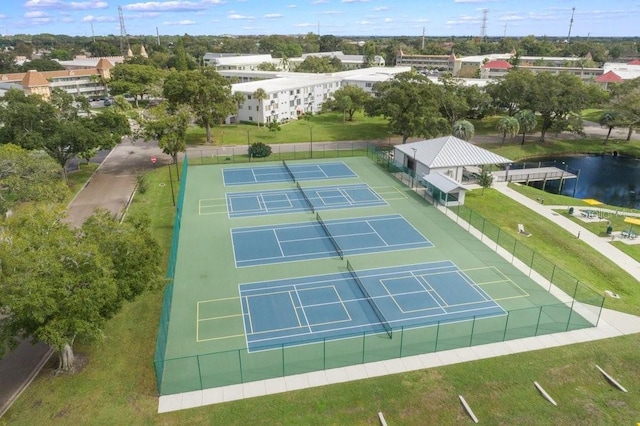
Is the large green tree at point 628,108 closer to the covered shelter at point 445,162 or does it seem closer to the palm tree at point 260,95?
the covered shelter at point 445,162

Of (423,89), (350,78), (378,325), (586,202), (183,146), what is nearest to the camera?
(378,325)

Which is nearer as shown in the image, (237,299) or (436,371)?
(436,371)

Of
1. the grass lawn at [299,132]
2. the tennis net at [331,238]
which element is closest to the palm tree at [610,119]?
the grass lawn at [299,132]

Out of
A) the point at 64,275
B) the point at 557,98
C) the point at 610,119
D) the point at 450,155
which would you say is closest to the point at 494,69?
the point at 610,119

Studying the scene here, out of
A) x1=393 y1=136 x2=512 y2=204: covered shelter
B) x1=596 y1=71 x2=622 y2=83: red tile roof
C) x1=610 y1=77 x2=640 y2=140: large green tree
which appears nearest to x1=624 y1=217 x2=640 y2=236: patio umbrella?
x1=393 y1=136 x2=512 y2=204: covered shelter

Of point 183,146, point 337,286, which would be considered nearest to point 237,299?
point 337,286

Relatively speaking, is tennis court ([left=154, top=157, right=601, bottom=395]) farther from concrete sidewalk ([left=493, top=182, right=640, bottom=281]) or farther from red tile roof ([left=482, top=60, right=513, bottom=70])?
red tile roof ([left=482, top=60, right=513, bottom=70])

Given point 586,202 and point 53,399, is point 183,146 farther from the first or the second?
point 586,202
